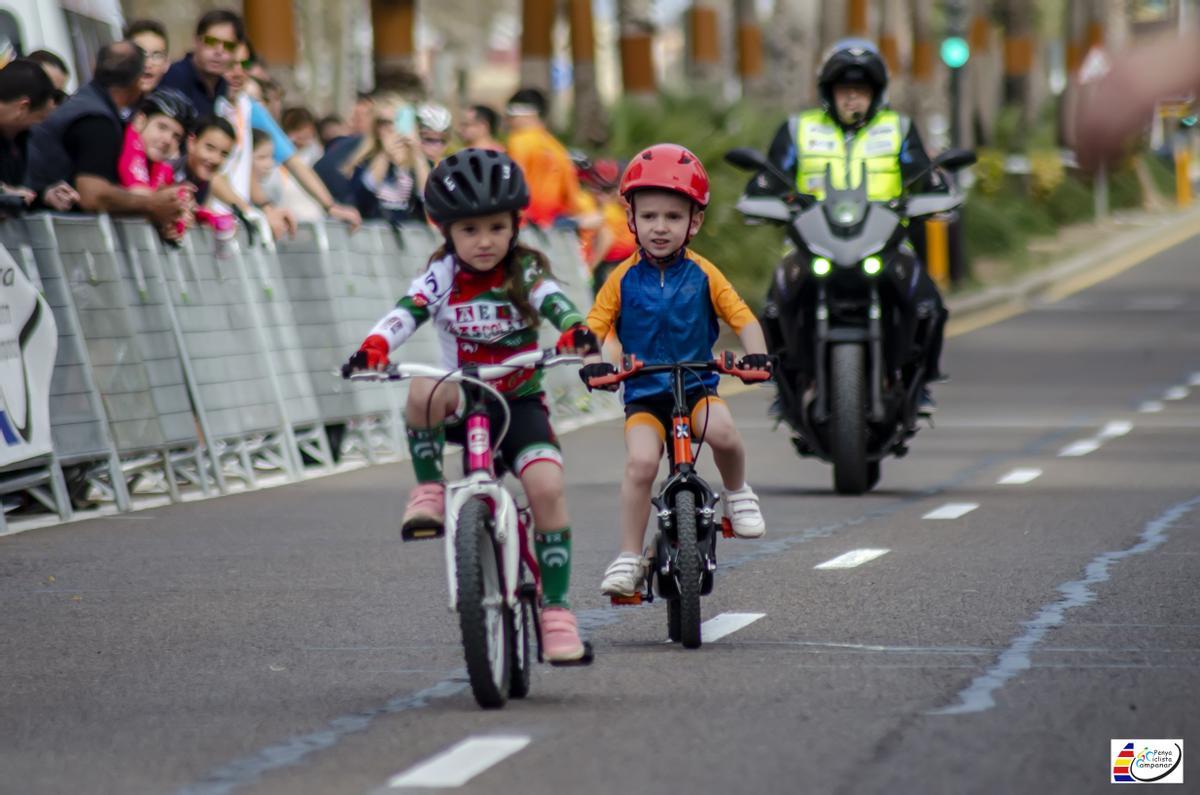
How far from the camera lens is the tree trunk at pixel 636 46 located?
36281 millimetres

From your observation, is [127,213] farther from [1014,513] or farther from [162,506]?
[1014,513]

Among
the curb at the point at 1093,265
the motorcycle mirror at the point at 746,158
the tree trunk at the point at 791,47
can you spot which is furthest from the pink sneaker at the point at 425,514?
the tree trunk at the point at 791,47

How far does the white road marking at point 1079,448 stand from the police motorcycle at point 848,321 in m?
2.67

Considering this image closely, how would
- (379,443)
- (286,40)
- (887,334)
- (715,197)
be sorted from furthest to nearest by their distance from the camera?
1. (715,197)
2. (286,40)
3. (379,443)
4. (887,334)

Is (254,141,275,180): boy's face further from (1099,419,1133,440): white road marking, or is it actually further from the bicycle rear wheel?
the bicycle rear wheel

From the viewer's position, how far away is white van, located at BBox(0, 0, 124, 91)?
1608cm

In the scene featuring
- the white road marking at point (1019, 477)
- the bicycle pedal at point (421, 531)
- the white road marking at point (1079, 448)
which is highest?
the bicycle pedal at point (421, 531)

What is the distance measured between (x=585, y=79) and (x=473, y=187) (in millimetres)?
26956

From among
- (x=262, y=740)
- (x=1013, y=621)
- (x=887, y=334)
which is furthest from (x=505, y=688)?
(x=887, y=334)

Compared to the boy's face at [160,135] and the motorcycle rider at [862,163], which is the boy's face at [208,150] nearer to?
the boy's face at [160,135]

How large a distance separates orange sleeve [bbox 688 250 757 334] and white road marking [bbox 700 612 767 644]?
3.10 feet

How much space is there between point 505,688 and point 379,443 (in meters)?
9.93

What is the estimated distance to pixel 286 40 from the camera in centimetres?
2233

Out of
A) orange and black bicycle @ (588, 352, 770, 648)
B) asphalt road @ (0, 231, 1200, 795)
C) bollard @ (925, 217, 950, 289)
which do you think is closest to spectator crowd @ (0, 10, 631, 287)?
asphalt road @ (0, 231, 1200, 795)
